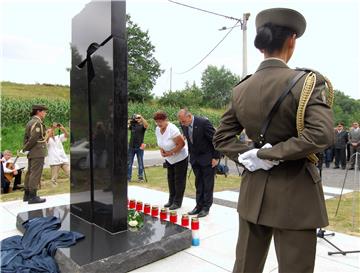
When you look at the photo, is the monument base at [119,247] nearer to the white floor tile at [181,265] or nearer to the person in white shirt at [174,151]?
the white floor tile at [181,265]

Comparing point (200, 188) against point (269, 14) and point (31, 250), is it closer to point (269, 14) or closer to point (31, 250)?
point (31, 250)

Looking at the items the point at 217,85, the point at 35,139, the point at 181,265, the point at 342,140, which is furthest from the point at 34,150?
the point at 217,85

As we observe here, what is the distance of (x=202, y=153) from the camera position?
5016 millimetres

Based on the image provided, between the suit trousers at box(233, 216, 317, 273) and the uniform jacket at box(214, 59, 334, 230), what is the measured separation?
6cm

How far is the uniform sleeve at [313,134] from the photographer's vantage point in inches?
62.5

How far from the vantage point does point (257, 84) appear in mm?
1822

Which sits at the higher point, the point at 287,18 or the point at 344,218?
the point at 287,18

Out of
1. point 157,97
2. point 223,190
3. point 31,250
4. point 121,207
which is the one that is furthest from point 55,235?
point 157,97

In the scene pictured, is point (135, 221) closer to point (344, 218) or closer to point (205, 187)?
point (205, 187)

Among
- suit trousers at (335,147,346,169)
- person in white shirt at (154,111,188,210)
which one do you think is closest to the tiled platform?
person in white shirt at (154,111,188,210)

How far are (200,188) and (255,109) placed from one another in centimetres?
346

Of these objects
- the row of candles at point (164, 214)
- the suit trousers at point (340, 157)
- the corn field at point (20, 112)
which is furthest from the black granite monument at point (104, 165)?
the corn field at point (20, 112)

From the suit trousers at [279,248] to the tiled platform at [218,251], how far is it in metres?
1.34

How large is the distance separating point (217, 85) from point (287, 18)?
66102mm
